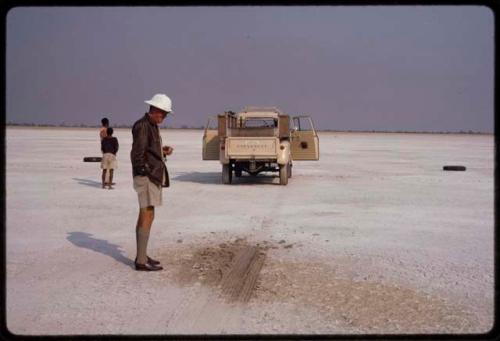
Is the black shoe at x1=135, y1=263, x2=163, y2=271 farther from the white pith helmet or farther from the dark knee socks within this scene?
the white pith helmet

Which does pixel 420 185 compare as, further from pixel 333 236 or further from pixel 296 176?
pixel 333 236

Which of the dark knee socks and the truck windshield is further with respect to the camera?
the truck windshield

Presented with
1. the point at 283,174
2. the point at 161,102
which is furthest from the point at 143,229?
the point at 283,174

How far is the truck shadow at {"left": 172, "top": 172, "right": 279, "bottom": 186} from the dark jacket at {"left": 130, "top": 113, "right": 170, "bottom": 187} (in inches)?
358

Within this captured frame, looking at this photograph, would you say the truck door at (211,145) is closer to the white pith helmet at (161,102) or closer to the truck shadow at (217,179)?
the truck shadow at (217,179)

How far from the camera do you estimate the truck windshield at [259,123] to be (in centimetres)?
1516

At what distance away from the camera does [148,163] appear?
5.64m

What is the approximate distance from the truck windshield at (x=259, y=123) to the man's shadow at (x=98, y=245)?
26.8 feet

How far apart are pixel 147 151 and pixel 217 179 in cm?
1036

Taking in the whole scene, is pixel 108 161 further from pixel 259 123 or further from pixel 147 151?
pixel 147 151

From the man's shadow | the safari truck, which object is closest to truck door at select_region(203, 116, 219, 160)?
the safari truck

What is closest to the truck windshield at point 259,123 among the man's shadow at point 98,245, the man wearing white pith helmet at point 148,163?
the man's shadow at point 98,245

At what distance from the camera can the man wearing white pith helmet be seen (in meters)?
5.56

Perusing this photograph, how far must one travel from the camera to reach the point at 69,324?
13.8 feet
